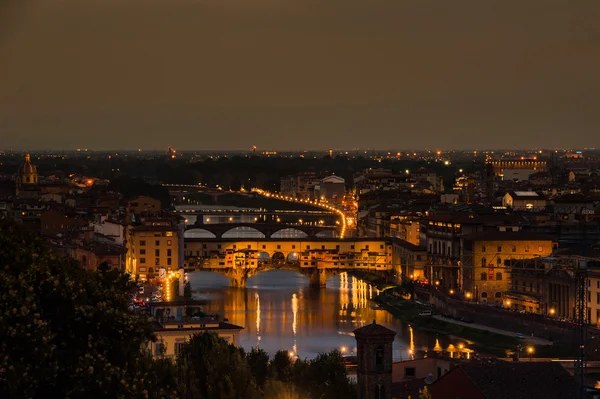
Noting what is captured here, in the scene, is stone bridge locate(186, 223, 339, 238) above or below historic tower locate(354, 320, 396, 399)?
above

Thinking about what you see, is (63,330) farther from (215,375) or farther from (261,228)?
(261,228)

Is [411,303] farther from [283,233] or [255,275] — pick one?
[283,233]

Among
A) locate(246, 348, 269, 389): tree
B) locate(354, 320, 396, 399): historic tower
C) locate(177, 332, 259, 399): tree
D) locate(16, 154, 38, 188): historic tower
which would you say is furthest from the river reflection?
locate(16, 154, 38, 188): historic tower

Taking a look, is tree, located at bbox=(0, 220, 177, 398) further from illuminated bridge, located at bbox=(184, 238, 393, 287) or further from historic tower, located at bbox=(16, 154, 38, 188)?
historic tower, located at bbox=(16, 154, 38, 188)

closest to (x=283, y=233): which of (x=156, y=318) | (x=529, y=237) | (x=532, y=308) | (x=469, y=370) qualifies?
(x=529, y=237)

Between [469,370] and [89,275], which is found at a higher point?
[89,275]

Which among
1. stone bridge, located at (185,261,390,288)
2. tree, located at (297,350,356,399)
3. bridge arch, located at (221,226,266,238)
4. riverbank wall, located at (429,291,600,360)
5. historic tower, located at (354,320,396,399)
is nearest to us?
historic tower, located at (354,320,396,399)

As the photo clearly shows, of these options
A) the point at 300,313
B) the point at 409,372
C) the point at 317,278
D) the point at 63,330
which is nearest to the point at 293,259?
the point at 317,278
